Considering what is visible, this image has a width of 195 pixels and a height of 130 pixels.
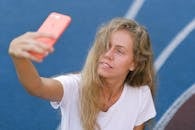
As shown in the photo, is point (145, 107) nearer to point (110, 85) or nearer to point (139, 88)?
point (139, 88)

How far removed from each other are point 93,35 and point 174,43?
426 millimetres

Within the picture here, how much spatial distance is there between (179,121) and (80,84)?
0.98m

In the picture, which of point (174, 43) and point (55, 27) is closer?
point (55, 27)

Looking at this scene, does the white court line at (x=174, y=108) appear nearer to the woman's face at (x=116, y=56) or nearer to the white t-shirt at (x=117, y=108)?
the white t-shirt at (x=117, y=108)

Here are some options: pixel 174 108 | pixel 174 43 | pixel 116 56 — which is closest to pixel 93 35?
pixel 174 43

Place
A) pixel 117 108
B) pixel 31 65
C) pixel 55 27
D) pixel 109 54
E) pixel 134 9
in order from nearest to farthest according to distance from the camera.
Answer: pixel 55 27
pixel 31 65
pixel 109 54
pixel 117 108
pixel 134 9

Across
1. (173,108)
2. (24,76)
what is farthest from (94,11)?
(24,76)

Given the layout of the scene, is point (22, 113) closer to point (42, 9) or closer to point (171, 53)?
point (42, 9)

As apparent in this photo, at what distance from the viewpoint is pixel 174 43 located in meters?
2.52

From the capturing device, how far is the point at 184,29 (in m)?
2.50

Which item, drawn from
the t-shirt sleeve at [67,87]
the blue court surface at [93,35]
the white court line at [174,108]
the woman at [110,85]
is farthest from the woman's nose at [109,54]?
the white court line at [174,108]

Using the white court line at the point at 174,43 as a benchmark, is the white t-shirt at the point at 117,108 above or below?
below

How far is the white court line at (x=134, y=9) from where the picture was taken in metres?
2.50

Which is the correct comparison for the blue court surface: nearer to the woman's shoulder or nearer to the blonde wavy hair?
the woman's shoulder
